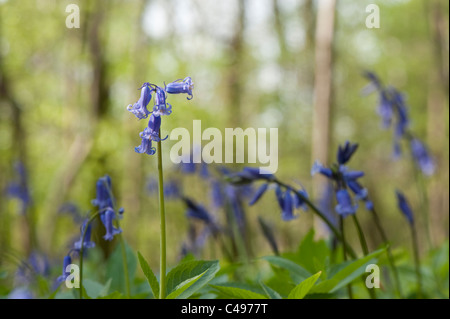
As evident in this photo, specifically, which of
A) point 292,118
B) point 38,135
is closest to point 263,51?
point 292,118

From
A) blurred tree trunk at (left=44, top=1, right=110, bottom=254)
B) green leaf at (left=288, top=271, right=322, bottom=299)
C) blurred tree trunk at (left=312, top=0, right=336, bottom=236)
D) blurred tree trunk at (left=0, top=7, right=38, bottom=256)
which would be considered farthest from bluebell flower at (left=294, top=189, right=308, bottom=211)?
blurred tree trunk at (left=44, top=1, right=110, bottom=254)

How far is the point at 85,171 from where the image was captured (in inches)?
432

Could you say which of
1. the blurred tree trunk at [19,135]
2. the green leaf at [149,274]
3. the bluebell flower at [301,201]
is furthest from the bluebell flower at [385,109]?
the blurred tree trunk at [19,135]

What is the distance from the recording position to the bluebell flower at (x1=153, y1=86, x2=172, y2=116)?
135 centimetres

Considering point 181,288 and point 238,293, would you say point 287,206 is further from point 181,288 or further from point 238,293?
point 181,288

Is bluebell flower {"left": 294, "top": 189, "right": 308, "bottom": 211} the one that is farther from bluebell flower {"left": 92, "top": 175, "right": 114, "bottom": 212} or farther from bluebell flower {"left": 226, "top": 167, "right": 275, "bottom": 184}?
bluebell flower {"left": 92, "top": 175, "right": 114, "bottom": 212}

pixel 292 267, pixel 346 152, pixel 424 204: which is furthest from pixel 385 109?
pixel 292 267

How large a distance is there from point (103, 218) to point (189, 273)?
0.42 m

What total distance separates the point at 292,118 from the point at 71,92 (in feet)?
25.7

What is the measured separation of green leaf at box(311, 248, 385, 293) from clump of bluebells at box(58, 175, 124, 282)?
0.66 meters

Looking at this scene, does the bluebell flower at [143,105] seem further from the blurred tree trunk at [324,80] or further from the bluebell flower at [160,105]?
the blurred tree trunk at [324,80]

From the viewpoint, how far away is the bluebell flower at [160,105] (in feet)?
4.44

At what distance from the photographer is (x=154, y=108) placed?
1.37 meters
